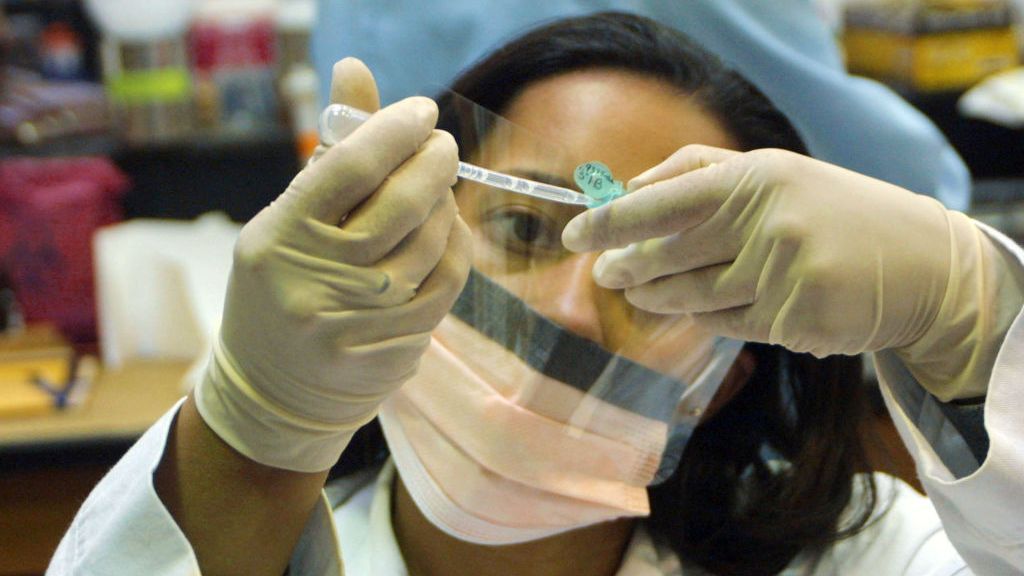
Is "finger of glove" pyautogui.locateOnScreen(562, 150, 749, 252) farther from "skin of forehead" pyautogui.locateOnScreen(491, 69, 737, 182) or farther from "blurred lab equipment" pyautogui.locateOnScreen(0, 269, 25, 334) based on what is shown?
"blurred lab equipment" pyautogui.locateOnScreen(0, 269, 25, 334)

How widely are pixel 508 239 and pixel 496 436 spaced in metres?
0.19

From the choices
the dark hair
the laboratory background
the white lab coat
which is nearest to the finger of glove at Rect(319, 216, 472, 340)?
the white lab coat

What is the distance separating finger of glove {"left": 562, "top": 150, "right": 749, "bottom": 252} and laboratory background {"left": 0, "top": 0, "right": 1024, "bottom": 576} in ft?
4.08

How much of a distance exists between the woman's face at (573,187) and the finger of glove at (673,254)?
0.08 metres

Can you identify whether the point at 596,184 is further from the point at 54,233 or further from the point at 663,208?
the point at 54,233

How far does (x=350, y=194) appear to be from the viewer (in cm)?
83

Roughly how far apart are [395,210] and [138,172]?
2.09m

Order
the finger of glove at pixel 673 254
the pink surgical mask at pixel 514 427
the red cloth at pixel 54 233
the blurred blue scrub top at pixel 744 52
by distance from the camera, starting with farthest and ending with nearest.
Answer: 1. the red cloth at pixel 54 233
2. the blurred blue scrub top at pixel 744 52
3. the pink surgical mask at pixel 514 427
4. the finger of glove at pixel 673 254

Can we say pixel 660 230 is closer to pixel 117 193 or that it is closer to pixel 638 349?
pixel 638 349

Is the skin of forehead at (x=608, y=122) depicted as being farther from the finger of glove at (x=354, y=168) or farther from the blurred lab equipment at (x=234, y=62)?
the blurred lab equipment at (x=234, y=62)

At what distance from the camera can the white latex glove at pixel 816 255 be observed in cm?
91

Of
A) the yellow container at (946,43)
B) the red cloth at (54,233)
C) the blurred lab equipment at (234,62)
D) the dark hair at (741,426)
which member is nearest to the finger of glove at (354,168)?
the dark hair at (741,426)

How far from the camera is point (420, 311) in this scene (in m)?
0.88

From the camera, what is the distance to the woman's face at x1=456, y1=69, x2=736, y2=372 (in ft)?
3.41
